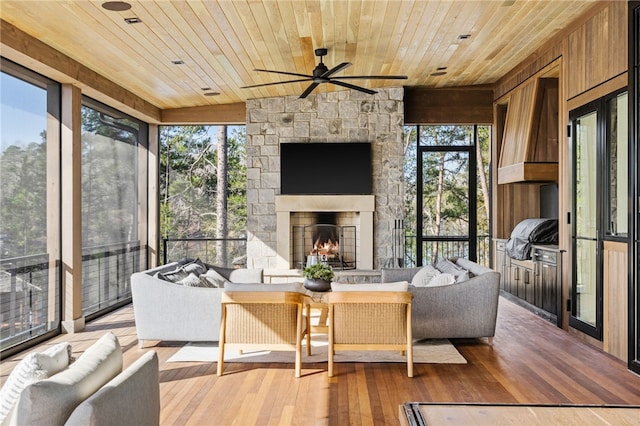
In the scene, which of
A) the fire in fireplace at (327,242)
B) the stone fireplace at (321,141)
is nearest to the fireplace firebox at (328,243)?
the fire in fireplace at (327,242)

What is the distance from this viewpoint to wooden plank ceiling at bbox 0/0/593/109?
4398mm

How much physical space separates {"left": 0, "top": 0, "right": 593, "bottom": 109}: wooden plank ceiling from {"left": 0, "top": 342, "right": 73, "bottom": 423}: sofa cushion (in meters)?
3.11

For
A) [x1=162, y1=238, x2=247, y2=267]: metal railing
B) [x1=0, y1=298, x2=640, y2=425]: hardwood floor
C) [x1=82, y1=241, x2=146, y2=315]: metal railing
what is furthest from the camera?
[x1=162, y1=238, x2=247, y2=267]: metal railing

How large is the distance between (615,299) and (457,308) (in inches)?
53.1

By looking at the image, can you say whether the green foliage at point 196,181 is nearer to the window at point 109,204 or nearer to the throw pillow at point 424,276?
the window at point 109,204

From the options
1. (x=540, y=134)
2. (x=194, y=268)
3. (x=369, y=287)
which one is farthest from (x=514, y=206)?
(x=194, y=268)

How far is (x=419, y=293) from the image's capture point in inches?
191

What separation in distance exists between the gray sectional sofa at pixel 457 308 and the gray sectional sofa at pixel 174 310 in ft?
6.11

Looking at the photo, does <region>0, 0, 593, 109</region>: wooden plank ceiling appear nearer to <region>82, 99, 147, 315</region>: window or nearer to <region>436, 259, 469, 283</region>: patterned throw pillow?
<region>82, 99, 147, 315</region>: window

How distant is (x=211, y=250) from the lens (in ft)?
29.0

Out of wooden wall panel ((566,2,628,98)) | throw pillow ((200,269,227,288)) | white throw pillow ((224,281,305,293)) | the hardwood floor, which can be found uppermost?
wooden wall panel ((566,2,628,98))

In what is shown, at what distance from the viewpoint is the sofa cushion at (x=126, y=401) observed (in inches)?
64.5

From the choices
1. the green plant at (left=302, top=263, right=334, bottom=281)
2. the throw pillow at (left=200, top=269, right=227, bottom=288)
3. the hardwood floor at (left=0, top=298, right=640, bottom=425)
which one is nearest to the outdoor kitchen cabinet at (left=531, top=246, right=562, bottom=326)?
the hardwood floor at (left=0, top=298, right=640, bottom=425)

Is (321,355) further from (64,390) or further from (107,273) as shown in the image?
(107,273)
